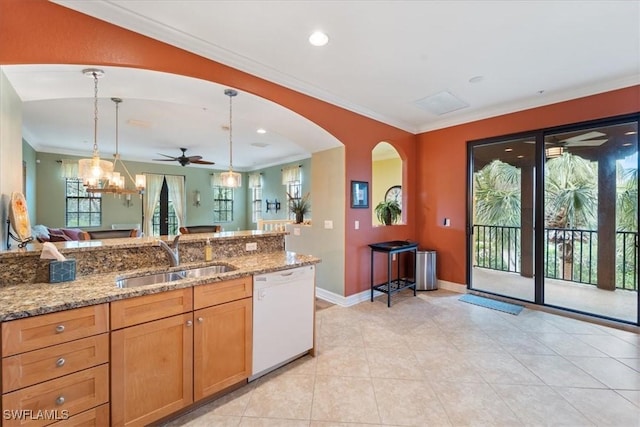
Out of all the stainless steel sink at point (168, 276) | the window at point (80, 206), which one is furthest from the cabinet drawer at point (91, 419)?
the window at point (80, 206)

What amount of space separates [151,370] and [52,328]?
576 mm

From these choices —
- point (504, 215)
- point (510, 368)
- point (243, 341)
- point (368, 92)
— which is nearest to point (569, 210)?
point (504, 215)

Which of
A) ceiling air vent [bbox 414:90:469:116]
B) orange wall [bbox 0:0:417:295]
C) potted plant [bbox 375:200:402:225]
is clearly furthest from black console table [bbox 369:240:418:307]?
ceiling air vent [bbox 414:90:469:116]

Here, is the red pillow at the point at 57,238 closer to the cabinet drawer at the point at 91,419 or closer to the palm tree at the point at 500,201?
the cabinet drawer at the point at 91,419

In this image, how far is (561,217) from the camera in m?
3.82

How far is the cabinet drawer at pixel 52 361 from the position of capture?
51.5 inches

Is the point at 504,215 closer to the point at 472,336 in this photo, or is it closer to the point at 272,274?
the point at 472,336

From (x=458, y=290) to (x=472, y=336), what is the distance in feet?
5.33

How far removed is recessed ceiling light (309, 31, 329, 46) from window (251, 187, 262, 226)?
7.41 metres

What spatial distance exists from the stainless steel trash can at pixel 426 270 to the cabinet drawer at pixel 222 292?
329cm

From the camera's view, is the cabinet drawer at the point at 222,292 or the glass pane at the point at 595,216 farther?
the glass pane at the point at 595,216

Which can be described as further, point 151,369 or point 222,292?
point 222,292

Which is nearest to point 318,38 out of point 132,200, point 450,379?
point 450,379

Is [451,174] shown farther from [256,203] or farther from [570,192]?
[256,203]
